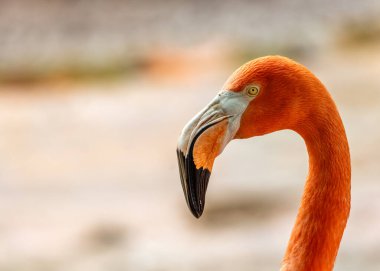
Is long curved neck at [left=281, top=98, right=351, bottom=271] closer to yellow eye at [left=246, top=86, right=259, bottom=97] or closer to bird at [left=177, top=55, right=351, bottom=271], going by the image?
bird at [left=177, top=55, right=351, bottom=271]

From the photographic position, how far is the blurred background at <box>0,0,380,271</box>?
20.1ft

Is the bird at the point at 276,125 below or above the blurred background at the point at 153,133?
below

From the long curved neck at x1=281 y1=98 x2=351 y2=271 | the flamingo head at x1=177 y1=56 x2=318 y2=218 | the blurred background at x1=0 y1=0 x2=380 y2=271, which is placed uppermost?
the blurred background at x1=0 y1=0 x2=380 y2=271

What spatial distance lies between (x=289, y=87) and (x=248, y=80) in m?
0.11

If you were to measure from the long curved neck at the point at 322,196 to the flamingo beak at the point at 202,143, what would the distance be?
220 mm

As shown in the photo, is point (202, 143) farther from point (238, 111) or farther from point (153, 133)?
point (153, 133)

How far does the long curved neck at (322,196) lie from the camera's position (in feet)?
7.52

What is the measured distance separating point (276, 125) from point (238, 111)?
0.12 metres

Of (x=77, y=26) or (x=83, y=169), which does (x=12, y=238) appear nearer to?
(x=83, y=169)

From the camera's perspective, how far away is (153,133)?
8.73 metres

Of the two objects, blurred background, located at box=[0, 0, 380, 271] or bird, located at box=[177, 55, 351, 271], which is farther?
blurred background, located at box=[0, 0, 380, 271]

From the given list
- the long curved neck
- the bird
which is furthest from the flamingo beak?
the long curved neck

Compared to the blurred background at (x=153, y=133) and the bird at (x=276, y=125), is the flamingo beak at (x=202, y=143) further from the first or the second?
the blurred background at (x=153, y=133)

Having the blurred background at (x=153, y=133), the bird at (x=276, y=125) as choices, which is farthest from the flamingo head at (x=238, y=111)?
the blurred background at (x=153, y=133)
